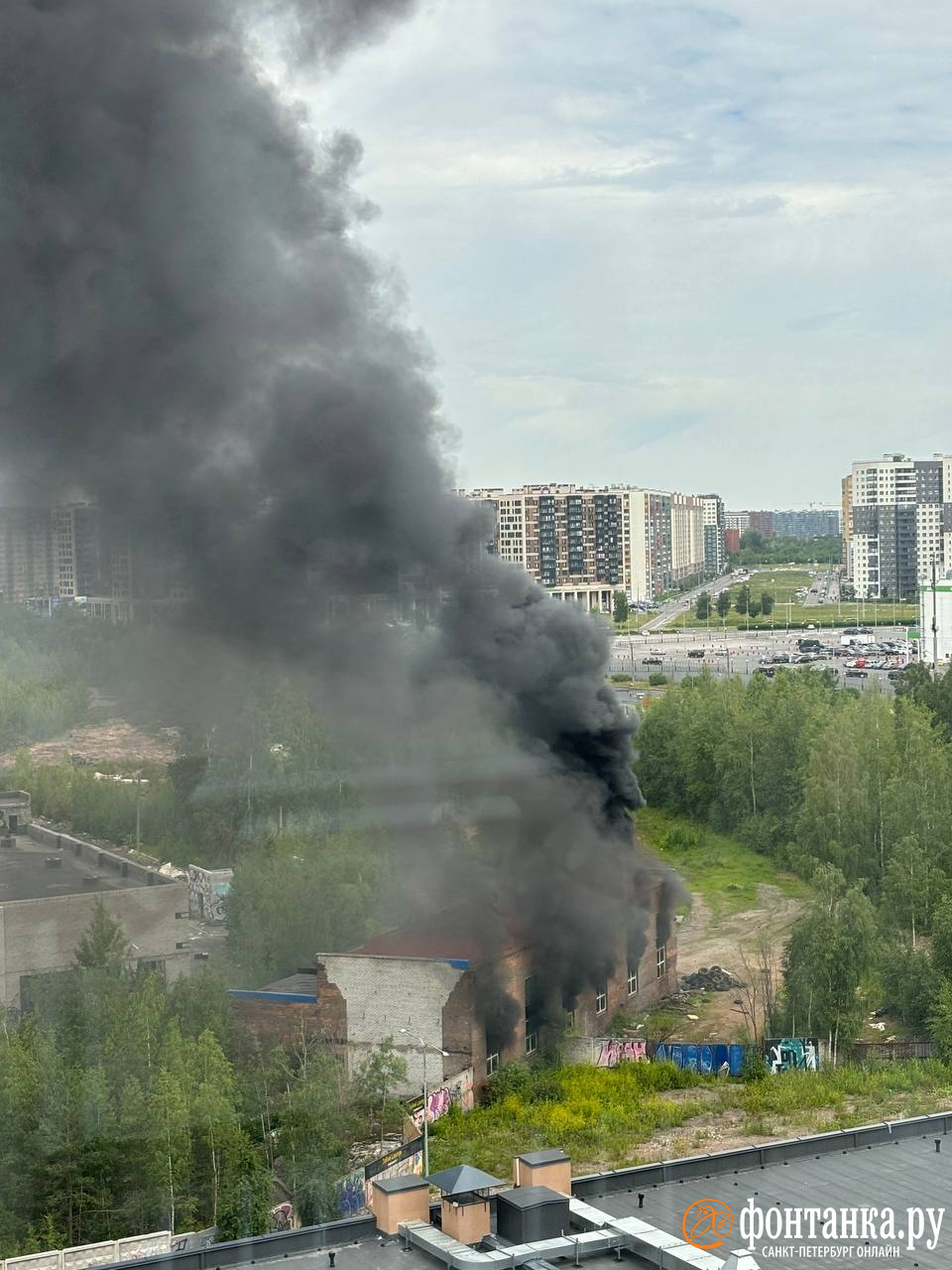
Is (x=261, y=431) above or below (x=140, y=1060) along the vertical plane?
above

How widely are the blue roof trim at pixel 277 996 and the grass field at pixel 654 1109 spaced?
1.78 meters

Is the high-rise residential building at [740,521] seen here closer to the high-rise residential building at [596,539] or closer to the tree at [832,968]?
the high-rise residential building at [596,539]

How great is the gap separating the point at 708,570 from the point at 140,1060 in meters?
48.7

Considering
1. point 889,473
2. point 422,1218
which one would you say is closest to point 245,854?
point 422,1218

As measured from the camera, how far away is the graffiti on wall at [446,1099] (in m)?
13.0

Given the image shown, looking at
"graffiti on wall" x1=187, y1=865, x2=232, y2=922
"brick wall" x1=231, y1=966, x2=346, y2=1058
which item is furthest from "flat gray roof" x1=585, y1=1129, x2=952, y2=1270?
"graffiti on wall" x1=187, y1=865, x2=232, y2=922

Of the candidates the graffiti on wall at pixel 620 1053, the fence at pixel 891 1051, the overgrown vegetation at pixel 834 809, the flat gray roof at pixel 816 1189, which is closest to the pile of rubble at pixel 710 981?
the overgrown vegetation at pixel 834 809

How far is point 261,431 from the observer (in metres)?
14.7

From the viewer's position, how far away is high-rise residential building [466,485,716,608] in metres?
36.1

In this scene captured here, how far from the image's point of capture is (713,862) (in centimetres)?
2370

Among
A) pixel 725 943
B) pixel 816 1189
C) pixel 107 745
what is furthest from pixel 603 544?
pixel 816 1189

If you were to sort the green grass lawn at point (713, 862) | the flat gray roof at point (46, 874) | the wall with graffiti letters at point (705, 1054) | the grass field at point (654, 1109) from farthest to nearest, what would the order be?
the green grass lawn at point (713, 862) → the flat gray roof at point (46, 874) → the wall with graffiti letters at point (705, 1054) → the grass field at point (654, 1109)

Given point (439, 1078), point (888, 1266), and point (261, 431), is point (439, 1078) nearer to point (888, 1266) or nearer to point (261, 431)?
point (261, 431)

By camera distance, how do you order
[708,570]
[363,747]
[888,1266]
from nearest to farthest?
[888,1266], [363,747], [708,570]
